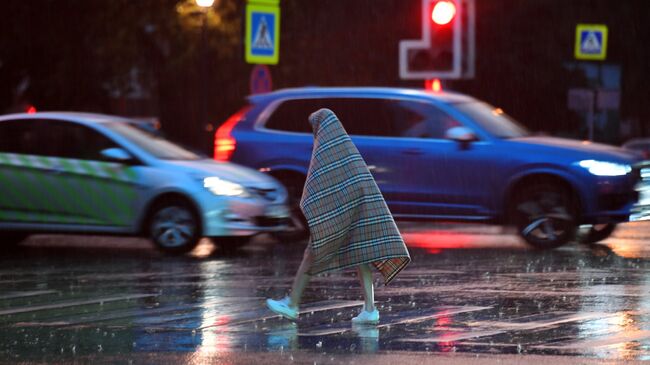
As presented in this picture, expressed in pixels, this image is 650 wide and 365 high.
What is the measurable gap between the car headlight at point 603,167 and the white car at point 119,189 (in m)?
3.49

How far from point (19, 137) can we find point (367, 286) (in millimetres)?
7631

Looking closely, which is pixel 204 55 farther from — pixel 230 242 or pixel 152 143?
pixel 230 242

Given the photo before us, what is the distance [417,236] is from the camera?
60.8 ft

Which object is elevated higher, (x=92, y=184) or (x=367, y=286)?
(x=92, y=184)

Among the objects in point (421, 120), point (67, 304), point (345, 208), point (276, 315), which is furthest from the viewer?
point (421, 120)

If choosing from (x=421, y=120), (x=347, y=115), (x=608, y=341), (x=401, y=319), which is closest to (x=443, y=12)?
(x=347, y=115)

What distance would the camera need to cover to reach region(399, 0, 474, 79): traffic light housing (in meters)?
20.3

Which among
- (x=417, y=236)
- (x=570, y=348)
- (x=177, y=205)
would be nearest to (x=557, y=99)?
(x=417, y=236)

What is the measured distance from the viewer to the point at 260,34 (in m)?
24.8

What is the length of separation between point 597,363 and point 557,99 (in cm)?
4214

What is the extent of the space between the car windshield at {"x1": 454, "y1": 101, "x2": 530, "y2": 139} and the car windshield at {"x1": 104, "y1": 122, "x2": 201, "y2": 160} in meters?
3.32

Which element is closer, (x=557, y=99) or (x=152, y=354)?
(x=152, y=354)

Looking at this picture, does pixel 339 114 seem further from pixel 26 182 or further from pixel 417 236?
pixel 26 182

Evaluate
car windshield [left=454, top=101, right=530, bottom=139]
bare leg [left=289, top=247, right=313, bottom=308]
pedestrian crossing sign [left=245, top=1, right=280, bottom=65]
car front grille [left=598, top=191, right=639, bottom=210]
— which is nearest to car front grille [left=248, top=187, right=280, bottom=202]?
car windshield [left=454, top=101, right=530, bottom=139]
